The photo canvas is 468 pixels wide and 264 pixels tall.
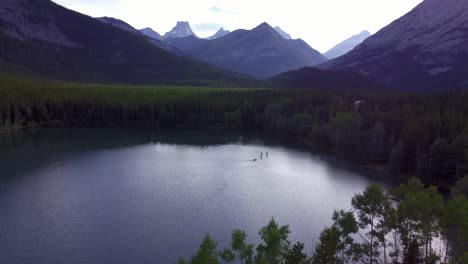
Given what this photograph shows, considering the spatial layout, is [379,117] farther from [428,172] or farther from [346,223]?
[346,223]

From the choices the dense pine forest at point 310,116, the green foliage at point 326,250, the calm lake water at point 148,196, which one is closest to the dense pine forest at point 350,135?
the green foliage at point 326,250

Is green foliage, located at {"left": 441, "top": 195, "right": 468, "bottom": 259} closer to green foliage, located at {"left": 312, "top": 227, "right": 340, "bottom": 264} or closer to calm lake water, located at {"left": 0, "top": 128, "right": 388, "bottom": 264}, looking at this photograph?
green foliage, located at {"left": 312, "top": 227, "right": 340, "bottom": 264}

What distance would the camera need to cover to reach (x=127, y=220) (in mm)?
51250

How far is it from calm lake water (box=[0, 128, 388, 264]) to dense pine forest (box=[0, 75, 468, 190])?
859 cm

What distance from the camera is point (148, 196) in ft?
200

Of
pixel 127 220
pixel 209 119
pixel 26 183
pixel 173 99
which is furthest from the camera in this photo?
pixel 173 99

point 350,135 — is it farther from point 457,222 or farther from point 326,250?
point 326,250

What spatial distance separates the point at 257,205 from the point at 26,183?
38947 millimetres

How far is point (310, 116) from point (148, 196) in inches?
2486

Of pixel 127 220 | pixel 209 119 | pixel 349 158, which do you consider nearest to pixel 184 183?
pixel 127 220

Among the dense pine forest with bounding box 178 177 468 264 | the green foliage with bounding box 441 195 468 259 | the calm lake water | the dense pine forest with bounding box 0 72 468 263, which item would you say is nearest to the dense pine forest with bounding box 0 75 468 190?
the dense pine forest with bounding box 0 72 468 263

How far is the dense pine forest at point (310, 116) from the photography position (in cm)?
7194

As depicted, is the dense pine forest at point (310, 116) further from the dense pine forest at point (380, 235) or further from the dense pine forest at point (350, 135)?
the dense pine forest at point (380, 235)

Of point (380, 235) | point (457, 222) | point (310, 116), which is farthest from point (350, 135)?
point (457, 222)
